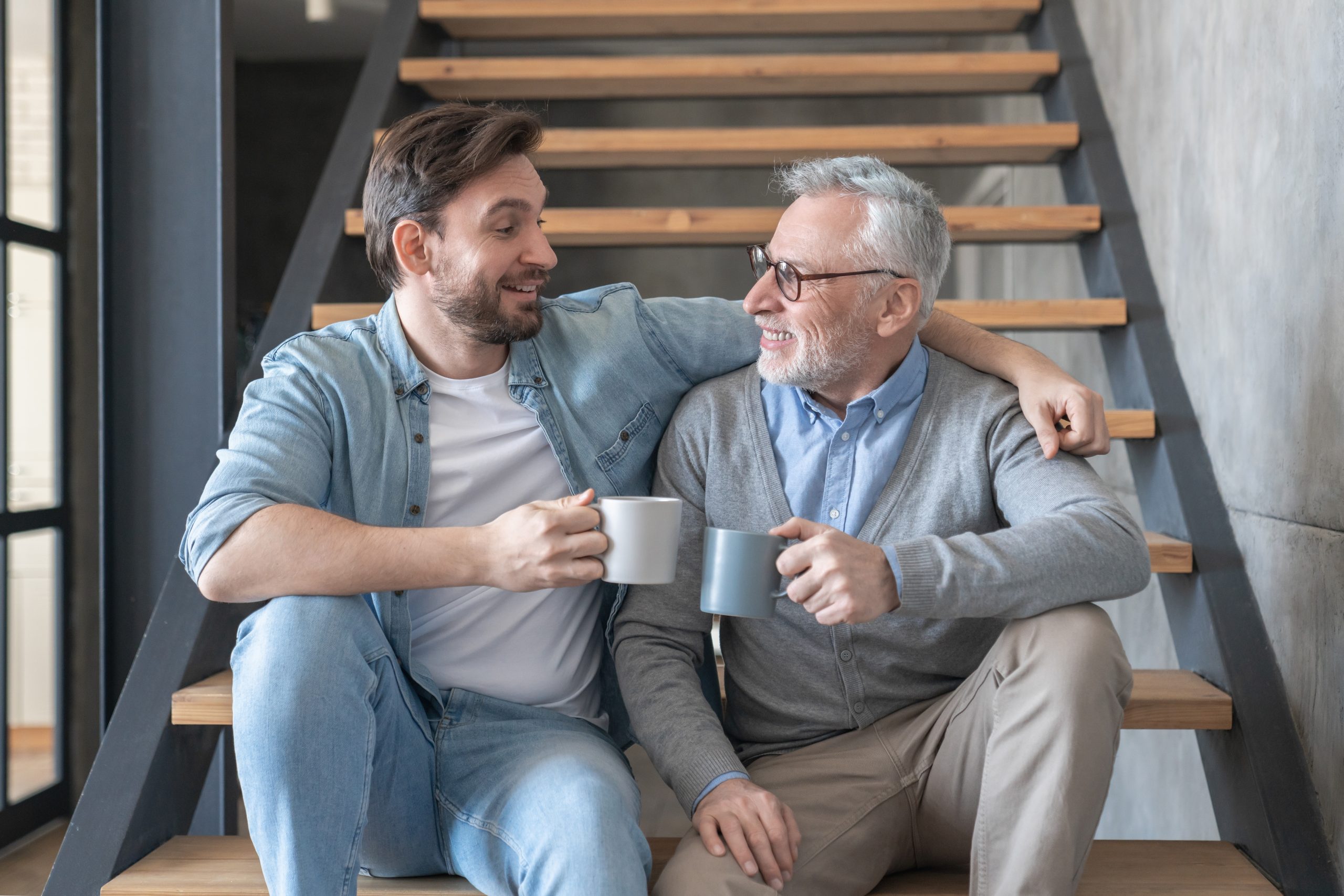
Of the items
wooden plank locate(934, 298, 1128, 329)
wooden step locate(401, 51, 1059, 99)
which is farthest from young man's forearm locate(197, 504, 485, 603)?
wooden step locate(401, 51, 1059, 99)

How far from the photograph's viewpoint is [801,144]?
2520mm

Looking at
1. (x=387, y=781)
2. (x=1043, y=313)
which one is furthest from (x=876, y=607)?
(x=1043, y=313)

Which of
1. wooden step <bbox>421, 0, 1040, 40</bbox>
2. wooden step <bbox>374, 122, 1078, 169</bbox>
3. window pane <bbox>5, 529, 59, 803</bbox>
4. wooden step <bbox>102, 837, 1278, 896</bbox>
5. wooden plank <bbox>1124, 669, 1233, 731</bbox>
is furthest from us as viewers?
window pane <bbox>5, 529, 59, 803</bbox>

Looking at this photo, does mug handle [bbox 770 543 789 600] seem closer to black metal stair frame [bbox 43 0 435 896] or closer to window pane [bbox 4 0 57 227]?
black metal stair frame [bbox 43 0 435 896]

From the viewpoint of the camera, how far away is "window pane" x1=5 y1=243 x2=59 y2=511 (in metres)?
2.94

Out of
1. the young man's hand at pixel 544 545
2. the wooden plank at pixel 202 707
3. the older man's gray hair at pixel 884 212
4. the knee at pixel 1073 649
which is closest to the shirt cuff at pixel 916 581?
the knee at pixel 1073 649

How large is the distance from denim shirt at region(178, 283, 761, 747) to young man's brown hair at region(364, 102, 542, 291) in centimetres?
14

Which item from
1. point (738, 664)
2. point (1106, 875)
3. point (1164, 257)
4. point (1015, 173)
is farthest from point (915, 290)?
point (1015, 173)

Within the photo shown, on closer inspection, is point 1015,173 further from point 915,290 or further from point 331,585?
point 331,585

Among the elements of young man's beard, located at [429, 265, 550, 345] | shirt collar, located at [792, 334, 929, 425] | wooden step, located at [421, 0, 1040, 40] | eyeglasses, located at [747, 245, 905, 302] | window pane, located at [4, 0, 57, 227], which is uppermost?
wooden step, located at [421, 0, 1040, 40]

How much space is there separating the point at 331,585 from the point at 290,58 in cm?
589

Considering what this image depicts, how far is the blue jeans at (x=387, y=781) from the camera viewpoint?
118 centimetres

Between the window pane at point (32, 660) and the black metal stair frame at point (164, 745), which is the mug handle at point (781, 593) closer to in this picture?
the black metal stair frame at point (164, 745)

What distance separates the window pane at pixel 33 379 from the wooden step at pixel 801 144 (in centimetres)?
111
